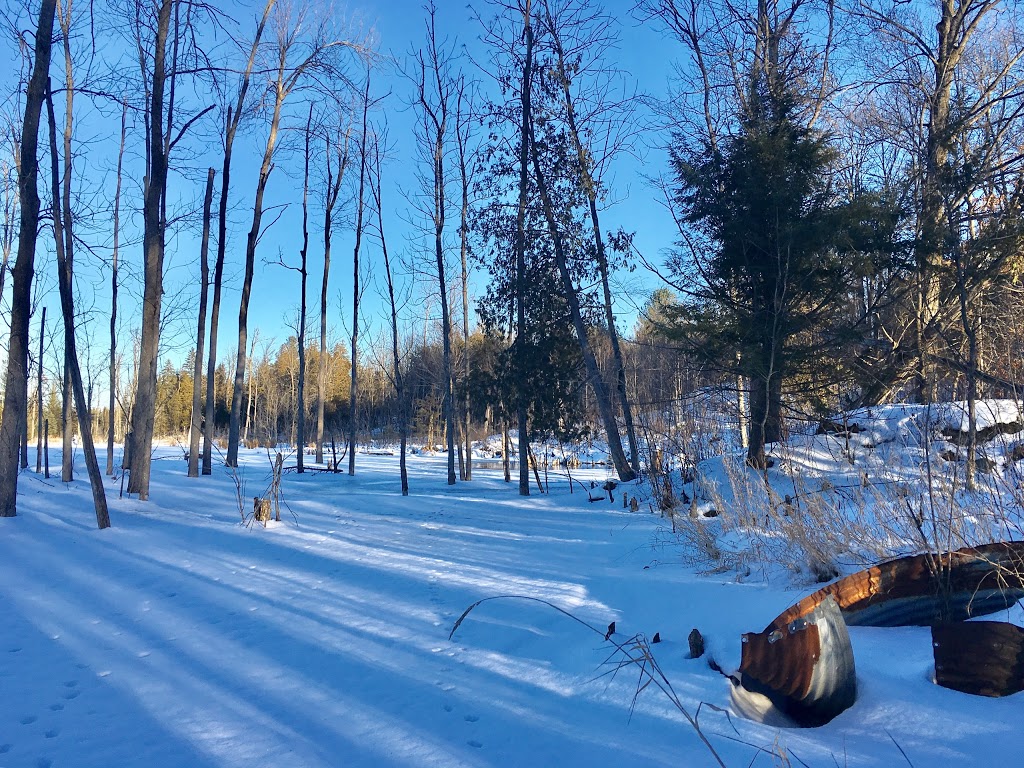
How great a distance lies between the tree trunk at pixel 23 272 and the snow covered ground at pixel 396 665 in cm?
173

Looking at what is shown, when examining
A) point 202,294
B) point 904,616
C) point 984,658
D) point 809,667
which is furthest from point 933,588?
point 202,294

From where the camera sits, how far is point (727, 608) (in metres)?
3.99

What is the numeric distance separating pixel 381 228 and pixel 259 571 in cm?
1290

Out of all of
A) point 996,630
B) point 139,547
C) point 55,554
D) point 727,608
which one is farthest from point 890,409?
point 55,554

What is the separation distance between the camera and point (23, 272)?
324 inches

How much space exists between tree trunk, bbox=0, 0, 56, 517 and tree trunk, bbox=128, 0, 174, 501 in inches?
66.2

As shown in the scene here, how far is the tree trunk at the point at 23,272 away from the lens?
8.00 metres

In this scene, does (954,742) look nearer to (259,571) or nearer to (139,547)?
(259,571)

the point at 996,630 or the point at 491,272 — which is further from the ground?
the point at 491,272

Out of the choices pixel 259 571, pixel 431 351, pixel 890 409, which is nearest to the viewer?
pixel 259 571

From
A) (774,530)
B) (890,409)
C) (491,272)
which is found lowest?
(774,530)

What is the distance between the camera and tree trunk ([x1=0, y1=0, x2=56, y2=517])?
26.2ft

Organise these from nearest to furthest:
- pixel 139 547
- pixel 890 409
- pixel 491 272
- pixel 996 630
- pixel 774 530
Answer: pixel 996 630
pixel 774 530
pixel 139 547
pixel 890 409
pixel 491 272

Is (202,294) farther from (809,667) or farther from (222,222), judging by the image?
(809,667)
